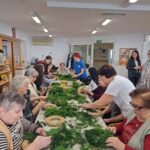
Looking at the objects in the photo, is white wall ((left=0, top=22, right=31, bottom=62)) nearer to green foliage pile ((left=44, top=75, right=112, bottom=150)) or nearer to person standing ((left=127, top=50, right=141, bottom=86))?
person standing ((left=127, top=50, right=141, bottom=86))

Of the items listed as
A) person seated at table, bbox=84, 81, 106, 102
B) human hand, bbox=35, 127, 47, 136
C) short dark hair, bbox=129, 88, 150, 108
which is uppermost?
short dark hair, bbox=129, 88, 150, 108

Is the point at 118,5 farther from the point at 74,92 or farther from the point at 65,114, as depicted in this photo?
the point at 65,114

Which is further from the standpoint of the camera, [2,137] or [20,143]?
[20,143]

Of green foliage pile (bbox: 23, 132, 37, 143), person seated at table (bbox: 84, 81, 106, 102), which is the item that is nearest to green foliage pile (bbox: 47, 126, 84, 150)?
green foliage pile (bbox: 23, 132, 37, 143)

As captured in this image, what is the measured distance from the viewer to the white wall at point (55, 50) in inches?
451

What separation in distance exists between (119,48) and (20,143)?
864 cm

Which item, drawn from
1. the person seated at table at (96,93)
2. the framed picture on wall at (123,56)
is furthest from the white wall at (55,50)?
the person seated at table at (96,93)

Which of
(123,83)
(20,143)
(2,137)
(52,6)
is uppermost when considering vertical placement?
(52,6)

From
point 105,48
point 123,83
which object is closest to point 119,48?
point 105,48

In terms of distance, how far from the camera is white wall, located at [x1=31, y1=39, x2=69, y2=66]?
11.5 meters

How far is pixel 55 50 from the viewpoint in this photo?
11.5 m

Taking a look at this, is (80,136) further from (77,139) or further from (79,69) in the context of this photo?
(79,69)

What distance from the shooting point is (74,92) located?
3377 mm

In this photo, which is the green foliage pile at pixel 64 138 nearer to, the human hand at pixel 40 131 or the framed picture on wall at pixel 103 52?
the human hand at pixel 40 131
